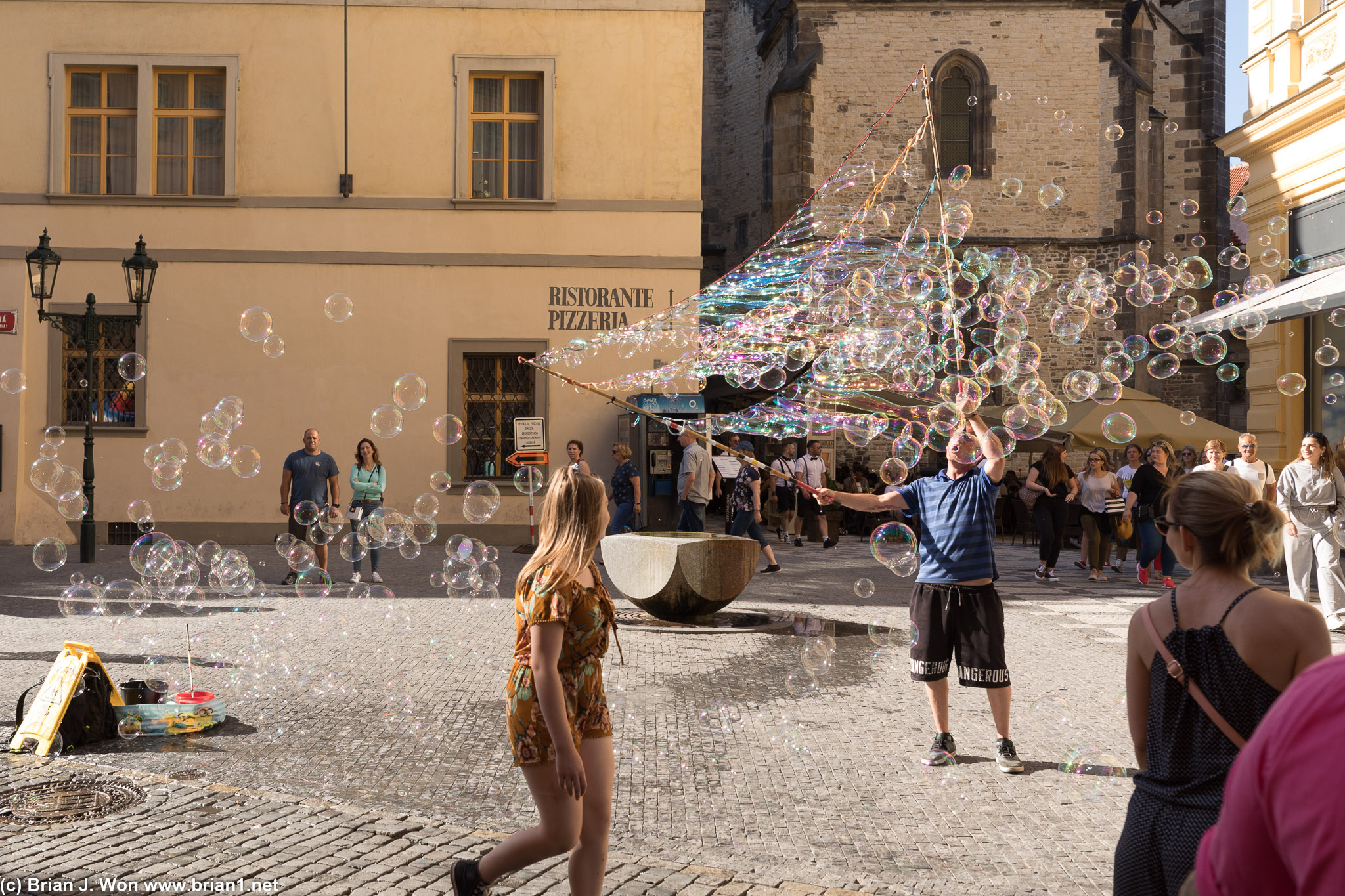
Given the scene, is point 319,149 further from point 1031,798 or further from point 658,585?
point 1031,798

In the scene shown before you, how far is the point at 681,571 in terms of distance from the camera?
Result: 842 cm

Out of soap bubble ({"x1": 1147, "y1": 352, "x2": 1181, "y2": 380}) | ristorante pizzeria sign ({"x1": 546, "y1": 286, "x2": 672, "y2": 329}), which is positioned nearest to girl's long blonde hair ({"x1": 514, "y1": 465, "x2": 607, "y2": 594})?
soap bubble ({"x1": 1147, "y1": 352, "x2": 1181, "y2": 380})

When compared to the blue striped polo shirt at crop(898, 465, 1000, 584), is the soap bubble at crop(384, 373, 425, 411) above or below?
above

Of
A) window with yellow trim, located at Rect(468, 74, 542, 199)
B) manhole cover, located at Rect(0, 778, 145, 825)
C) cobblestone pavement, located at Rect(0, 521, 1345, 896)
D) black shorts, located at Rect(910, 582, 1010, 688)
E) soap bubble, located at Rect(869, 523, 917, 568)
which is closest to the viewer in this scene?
cobblestone pavement, located at Rect(0, 521, 1345, 896)

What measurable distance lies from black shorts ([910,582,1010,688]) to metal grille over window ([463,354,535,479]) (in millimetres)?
11858

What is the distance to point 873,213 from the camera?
24.4m

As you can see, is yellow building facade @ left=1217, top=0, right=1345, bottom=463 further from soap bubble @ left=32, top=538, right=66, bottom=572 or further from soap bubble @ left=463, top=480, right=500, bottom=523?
soap bubble @ left=32, top=538, right=66, bottom=572

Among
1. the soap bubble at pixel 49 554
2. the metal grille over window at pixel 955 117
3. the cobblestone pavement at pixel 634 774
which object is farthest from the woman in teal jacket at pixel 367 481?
the metal grille over window at pixel 955 117

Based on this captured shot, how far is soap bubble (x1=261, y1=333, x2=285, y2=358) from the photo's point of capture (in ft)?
48.9

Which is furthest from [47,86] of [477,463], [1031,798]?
[1031,798]

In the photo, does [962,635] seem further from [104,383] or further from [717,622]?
[104,383]

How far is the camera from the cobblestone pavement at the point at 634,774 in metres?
3.55

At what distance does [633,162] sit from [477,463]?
503 centimetres

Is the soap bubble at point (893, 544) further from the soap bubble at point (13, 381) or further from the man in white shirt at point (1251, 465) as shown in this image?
the soap bubble at point (13, 381)
